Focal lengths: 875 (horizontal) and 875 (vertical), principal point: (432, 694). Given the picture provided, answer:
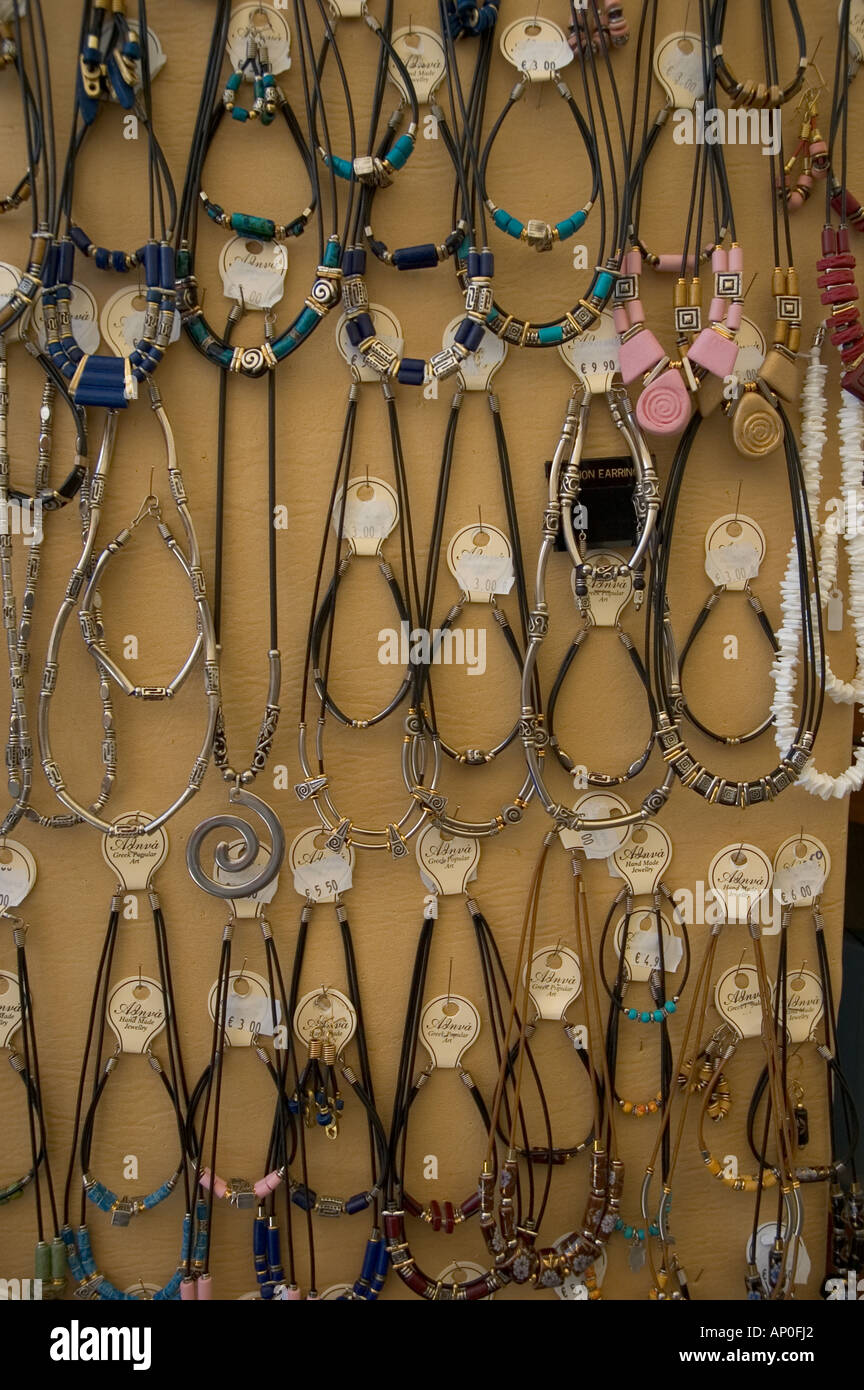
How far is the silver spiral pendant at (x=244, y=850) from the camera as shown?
4.14ft

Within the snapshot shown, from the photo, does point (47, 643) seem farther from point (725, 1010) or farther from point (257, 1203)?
point (725, 1010)

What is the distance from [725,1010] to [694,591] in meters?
0.66

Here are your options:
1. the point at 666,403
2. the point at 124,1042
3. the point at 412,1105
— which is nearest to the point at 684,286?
the point at 666,403

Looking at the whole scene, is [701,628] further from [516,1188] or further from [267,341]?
[516,1188]

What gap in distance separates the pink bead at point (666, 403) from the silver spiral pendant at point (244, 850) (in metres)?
0.78

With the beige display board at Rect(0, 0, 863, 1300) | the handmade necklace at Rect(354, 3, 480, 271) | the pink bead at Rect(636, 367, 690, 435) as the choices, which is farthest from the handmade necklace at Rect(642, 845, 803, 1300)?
the handmade necklace at Rect(354, 3, 480, 271)

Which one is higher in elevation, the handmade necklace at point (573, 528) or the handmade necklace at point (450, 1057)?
the handmade necklace at point (573, 528)

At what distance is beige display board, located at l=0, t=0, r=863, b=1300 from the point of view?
1265mm

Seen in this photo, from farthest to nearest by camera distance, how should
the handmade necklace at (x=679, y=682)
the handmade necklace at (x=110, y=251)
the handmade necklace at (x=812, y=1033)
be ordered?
the handmade necklace at (x=812, y=1033), the handmade necklace at (x=679, y=682), the handmade necklace at (x=110, y=251)

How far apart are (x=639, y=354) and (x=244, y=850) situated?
0.91 meters

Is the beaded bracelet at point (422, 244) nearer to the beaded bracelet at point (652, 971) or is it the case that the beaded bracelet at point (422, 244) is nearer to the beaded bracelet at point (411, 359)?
the beaded bracelet at point (411, 359)

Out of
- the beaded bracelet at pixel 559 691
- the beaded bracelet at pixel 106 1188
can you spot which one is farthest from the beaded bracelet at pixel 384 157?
the beaded bracelet at pixel 106 1188

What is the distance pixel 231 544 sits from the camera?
1293 mm

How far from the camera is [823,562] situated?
4.36 ft
